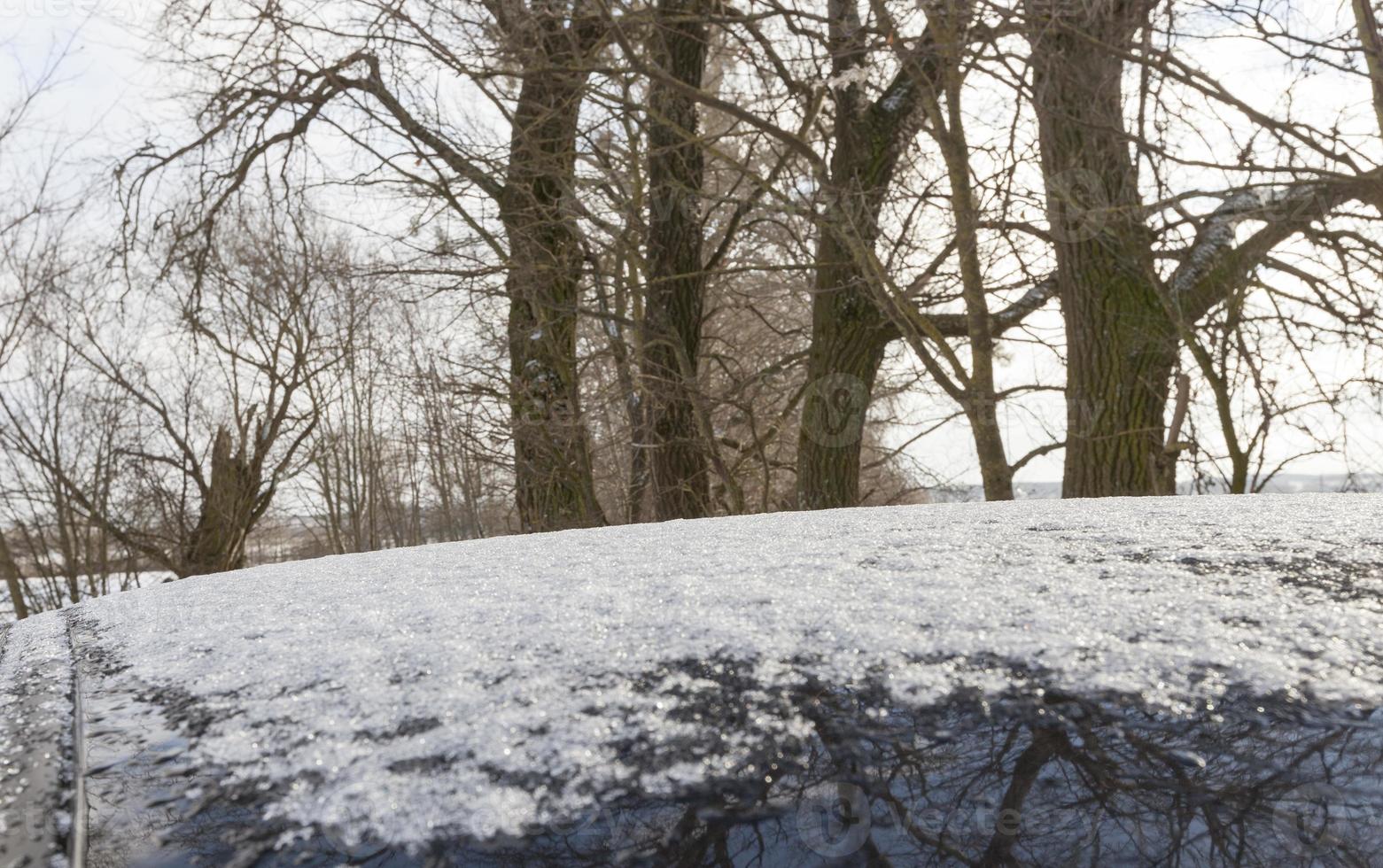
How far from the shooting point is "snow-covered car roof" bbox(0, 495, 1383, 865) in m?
0.50

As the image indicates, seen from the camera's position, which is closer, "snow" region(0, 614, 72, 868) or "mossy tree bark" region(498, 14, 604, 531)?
"snow" region(0, 614, 72, 868)

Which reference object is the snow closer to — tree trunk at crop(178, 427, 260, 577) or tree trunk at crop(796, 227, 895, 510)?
tree trunk at crop(796, 227, 895, 510)

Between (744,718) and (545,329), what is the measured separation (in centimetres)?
631

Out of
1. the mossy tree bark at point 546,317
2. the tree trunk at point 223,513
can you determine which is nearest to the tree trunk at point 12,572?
the tree trunk at point 223,513

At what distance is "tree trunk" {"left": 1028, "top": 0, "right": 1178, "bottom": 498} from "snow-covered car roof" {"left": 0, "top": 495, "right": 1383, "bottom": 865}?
12.3 ft

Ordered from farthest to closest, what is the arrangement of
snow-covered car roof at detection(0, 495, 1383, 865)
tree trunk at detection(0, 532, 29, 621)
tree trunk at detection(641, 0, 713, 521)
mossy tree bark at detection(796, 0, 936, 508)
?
tree trunk at detection(0, 532, 29, 621) < tree trunk at detection(641, 0, 713, 521) < mossy tree bark at detection(796, 0, 936, 508) < snow-covered car roof at detection(0, 495, 1383, 865)

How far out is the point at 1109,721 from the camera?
24.1 inches

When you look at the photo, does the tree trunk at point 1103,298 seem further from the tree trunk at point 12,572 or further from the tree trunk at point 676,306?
the tree trunk at point 12,572

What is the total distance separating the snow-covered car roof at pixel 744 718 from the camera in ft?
1.64

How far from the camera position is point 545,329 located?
22.3 feet

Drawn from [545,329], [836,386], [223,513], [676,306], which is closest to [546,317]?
[545,329]

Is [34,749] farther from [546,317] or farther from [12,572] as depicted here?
[12,572]

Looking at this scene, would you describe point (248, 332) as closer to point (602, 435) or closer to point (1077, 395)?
point (602, 435)

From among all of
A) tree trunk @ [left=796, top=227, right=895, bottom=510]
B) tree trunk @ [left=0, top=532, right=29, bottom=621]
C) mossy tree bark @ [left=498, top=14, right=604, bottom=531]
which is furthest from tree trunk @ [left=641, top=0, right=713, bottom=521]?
tree trunk @ [left=0, top=532, right=29, bottom=621]
